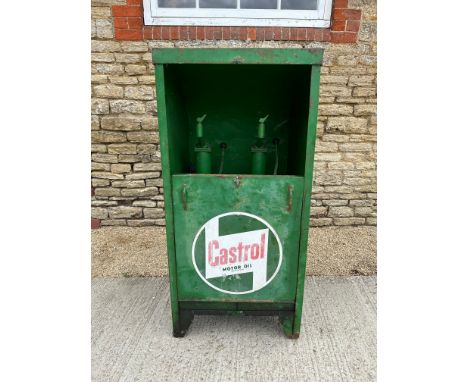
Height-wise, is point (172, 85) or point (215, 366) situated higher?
point (172, 85)

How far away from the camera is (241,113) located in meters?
2.07

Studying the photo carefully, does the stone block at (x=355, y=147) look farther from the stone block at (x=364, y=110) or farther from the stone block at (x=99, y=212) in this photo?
the stone block at (x=99, y=212)

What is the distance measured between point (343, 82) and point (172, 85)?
1.87 metres

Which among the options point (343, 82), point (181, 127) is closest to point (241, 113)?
point (181, 127)

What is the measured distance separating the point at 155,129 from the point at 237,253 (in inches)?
69.1

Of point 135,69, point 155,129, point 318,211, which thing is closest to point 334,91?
point 318,211

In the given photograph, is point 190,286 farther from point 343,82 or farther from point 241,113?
point 343,82

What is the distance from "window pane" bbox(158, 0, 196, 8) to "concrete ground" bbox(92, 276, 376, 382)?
2.32m

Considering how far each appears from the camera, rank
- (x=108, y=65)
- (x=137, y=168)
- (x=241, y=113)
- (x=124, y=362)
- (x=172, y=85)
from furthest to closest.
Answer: (x=137, y=168), (x=108, y=65), (x=241, y=113), (x=124, y=362), (x=172, y=85)

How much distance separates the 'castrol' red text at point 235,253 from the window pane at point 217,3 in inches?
81.1

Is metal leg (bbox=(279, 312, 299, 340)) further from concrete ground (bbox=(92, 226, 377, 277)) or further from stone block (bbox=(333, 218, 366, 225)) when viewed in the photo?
stone block (bbox=(333, 218, 366, 225))

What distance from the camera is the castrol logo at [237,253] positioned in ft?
Answer: 5.76

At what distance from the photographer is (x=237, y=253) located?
1.81m

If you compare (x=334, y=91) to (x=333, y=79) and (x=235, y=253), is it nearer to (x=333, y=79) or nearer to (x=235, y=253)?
(x=333, y=79)
